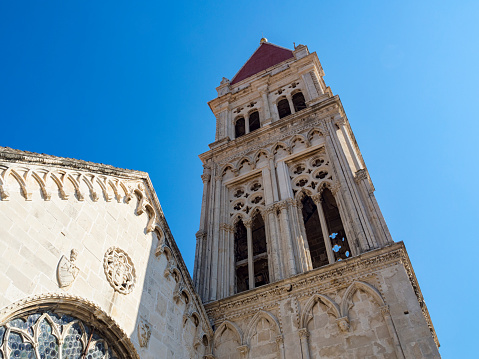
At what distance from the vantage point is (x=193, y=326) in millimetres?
12344

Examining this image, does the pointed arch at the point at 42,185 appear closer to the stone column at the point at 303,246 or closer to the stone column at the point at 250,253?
the stone column at the point at 250,253

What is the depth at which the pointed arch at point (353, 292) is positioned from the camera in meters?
11.7

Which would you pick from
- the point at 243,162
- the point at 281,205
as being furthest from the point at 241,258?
the point at 243,162

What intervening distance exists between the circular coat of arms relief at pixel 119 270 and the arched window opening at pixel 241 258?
6539 mm

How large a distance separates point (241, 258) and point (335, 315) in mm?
7026

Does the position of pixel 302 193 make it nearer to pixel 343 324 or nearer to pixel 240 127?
pixel 343 324

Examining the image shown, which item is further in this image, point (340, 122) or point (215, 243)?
point (340, 122)

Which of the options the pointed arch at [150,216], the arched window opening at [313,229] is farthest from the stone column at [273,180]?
the pointed arch at [150,216]

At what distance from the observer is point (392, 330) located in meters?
→ 10.8

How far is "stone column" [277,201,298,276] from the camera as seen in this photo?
1410cm

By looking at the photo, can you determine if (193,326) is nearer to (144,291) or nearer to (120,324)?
(144,291)

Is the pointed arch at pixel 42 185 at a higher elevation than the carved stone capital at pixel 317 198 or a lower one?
lower

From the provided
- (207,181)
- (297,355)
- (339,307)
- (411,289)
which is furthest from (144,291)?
(207,181)

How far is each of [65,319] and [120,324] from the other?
48.2 inches
